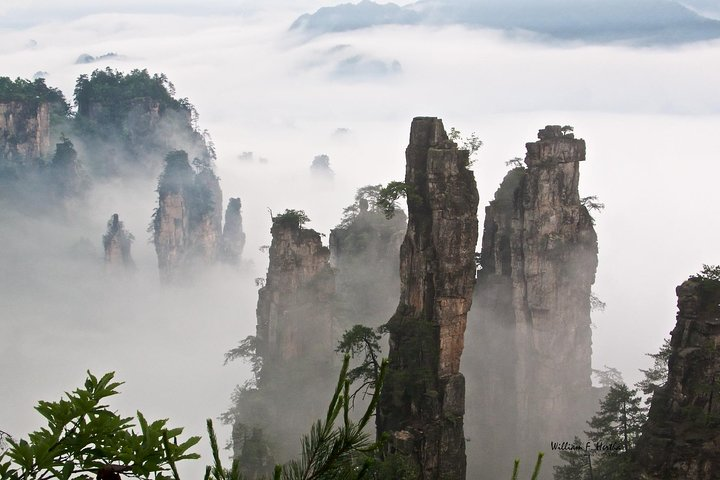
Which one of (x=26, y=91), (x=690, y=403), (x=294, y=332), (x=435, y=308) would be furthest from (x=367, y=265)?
(x=26, y=91)

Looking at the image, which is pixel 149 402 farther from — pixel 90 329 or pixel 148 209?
pixel 148 209

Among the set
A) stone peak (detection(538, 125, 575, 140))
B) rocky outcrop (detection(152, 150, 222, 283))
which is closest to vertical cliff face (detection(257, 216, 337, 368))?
stone peak (detection(538, 125, 575, 140))

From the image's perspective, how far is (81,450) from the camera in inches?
345

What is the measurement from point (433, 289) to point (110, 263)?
61.8 meters

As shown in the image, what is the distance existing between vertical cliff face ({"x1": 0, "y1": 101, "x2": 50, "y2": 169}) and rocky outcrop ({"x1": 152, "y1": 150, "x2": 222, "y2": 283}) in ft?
56.5

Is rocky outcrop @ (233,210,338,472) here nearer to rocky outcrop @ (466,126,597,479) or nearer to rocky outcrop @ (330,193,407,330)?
rocky outcrop @ (330,193,407,330)

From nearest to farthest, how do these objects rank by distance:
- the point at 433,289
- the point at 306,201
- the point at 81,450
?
1. the point at 81,450
2. the point at 433,289
3. the point at 306,201

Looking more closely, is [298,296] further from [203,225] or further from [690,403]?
[203,225]

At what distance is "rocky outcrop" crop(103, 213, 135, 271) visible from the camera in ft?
289

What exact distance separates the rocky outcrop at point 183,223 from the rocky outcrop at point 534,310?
4663cm

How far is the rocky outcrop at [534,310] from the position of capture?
139ft

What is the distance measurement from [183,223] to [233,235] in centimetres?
1189

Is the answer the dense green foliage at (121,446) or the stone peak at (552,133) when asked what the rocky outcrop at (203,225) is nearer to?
the stone peak at (552,133)

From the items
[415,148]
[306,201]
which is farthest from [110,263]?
[415,148]
